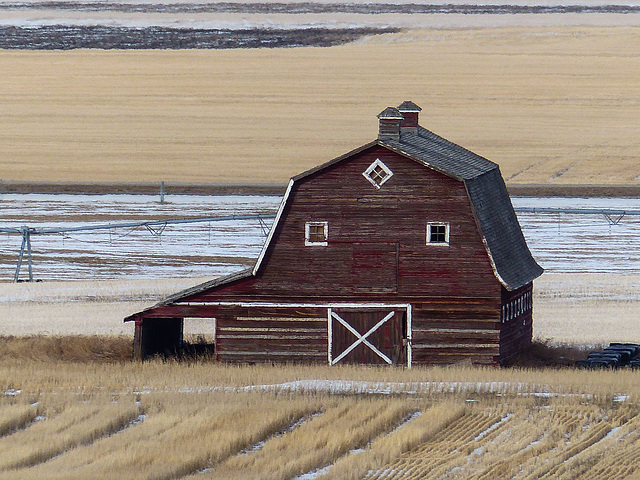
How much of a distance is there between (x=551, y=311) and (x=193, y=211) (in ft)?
86.8

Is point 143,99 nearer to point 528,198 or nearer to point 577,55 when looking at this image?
point 577,55

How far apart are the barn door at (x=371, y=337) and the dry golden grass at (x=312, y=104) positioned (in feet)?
153

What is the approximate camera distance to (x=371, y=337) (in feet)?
110

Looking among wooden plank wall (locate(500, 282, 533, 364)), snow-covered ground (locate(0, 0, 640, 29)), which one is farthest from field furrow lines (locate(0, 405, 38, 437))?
snow-covered ground (locate(0, 0, 640, 29))

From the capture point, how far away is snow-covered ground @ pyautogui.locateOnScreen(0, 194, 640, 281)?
168 feet

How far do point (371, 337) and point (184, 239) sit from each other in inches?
981

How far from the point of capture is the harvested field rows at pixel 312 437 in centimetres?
2088

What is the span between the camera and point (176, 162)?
8631 cm

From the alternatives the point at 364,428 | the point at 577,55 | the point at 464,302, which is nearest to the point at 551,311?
the point at 464,302

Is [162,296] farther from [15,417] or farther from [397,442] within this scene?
[397,442]

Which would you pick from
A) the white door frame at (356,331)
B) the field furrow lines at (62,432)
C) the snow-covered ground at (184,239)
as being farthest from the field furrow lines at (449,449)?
the snow-covered ground at (184,239)

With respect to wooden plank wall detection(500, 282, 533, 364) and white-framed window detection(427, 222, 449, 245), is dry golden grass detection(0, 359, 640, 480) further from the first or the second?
white-framed window detection(427, 222, 449, 245)

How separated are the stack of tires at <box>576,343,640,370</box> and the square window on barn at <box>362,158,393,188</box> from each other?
6.71 m

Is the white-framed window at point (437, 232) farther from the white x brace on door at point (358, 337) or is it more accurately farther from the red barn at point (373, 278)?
the white x brace on door at point (358, 337)
